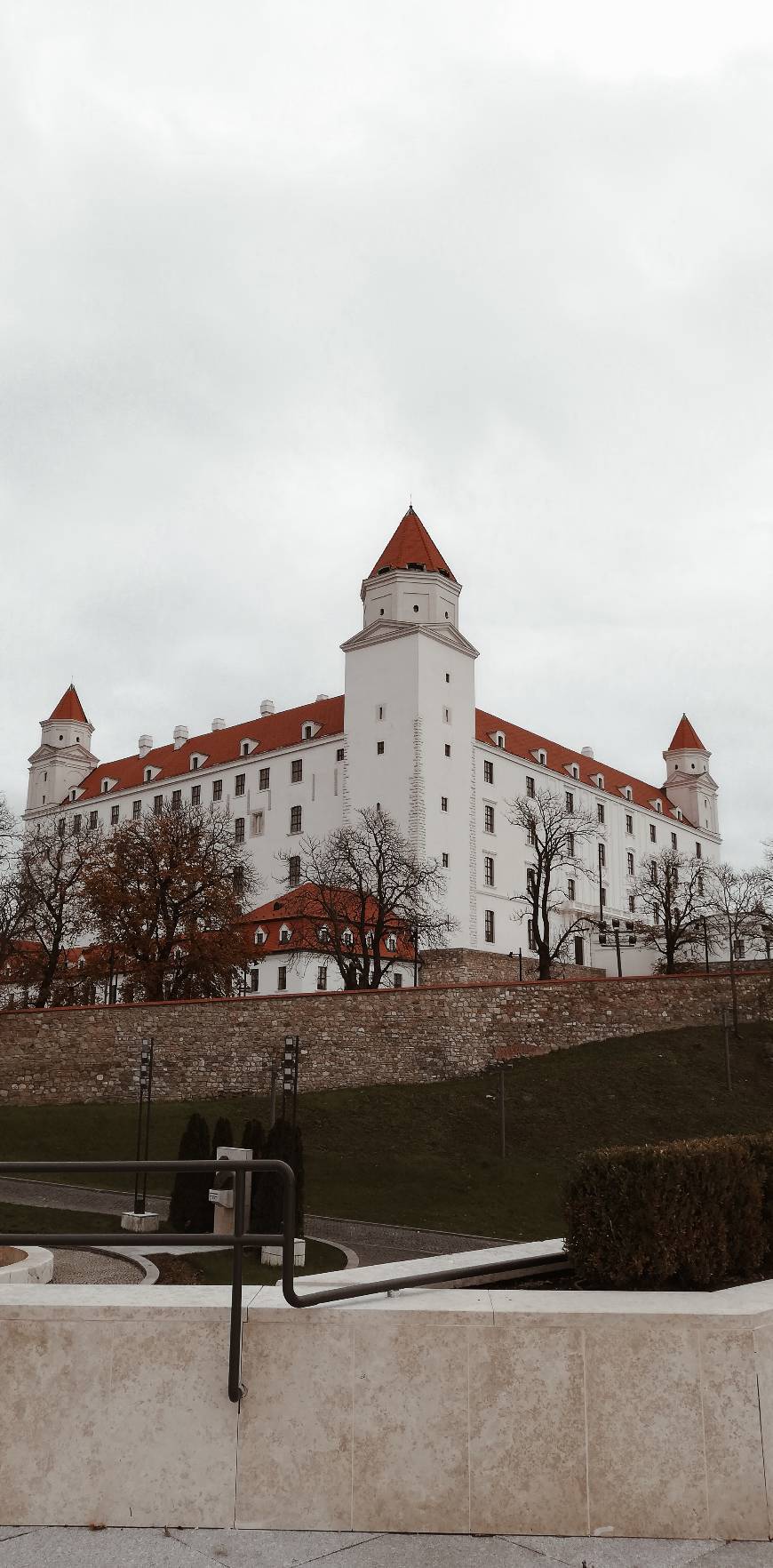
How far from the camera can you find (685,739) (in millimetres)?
91625

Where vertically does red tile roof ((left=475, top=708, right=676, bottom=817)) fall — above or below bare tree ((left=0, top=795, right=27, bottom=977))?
Answer: above

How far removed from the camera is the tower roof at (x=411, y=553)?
6556 centimetres

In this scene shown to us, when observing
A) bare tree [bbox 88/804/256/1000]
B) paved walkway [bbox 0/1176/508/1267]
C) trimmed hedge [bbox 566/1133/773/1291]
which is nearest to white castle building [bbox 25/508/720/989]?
bare tree [bbox 88/804/256/1000]

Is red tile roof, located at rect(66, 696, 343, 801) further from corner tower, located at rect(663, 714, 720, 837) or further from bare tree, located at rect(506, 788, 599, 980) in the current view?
corner tower, located at rect(663, 714, 720, 837)

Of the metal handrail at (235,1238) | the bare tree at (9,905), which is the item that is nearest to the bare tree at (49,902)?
the bare tree at (9,905)

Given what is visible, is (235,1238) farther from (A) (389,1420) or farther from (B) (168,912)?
(B) (168,912)

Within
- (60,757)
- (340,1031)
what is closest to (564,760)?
(60,757)

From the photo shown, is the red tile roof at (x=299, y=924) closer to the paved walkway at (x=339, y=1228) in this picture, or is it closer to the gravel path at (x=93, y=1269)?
the paved walkway at (x=339, y=1228)

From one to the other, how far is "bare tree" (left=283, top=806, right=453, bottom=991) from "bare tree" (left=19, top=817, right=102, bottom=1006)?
9.43 meters

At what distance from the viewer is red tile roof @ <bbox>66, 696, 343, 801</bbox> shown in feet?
233

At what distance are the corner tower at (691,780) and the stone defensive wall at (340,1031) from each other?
56115 mm

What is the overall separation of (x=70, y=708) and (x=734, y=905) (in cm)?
5022

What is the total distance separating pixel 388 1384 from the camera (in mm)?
4281

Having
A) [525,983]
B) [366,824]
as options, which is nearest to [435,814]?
[366,824]
